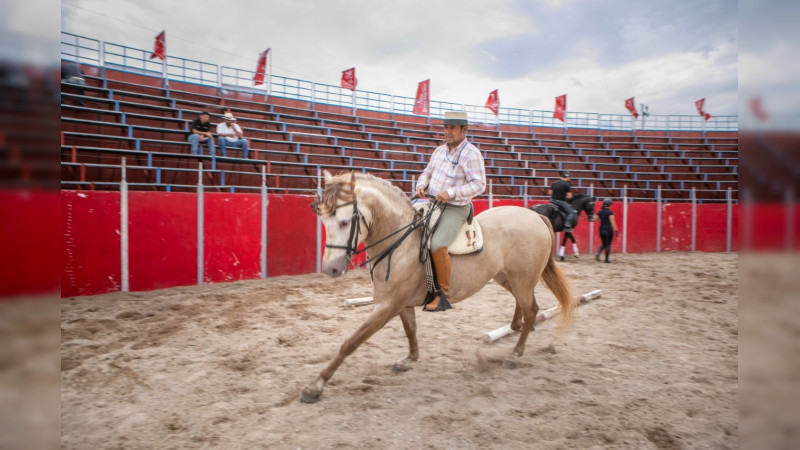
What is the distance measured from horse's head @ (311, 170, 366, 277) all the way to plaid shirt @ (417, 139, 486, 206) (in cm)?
76

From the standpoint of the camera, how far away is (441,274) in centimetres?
298

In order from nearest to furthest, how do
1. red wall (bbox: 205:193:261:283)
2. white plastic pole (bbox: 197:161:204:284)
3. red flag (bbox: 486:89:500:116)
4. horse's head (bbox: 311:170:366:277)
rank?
horse's head (bbox: 311:170:366:277)
white plastic pole (bbox: 197:161:204:284)
red wall (bbox: 205:193:261:283)
red flag (bbox: 486:89:500:116)

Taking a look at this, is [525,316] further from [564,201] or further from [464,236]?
[564,201]

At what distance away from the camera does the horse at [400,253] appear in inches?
106

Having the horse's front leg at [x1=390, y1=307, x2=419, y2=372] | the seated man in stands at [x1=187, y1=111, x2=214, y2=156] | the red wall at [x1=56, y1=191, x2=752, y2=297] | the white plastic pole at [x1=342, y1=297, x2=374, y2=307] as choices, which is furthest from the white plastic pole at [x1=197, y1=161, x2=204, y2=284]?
the horse's front leg at [x1=390, y1=307, x2=419, y2=372]

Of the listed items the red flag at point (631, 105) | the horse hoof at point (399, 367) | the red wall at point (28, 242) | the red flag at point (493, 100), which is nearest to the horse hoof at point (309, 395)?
the horse hoof at point (399, 367)

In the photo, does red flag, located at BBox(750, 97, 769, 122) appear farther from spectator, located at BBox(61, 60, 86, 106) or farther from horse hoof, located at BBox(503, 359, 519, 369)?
spectator, located at BBox(61, 60, 86, 106)

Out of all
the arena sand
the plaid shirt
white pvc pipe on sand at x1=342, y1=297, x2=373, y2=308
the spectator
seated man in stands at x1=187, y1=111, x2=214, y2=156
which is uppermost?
the spectator

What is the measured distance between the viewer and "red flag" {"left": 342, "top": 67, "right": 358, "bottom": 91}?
1825 centimetres

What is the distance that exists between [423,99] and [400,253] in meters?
18.1

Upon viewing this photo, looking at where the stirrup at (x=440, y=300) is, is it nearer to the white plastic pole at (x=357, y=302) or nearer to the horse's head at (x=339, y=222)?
the horse's head at (x=339, y=222)

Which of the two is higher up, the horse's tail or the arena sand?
the horse's tail

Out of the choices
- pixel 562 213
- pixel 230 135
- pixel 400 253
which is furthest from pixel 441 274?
pixel 230 135

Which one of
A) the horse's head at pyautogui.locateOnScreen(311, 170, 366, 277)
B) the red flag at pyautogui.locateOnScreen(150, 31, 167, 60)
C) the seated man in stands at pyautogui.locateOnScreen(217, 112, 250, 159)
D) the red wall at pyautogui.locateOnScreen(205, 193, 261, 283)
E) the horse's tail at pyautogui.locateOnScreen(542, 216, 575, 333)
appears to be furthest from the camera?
the red flag at pyautogui.locateOnScreen(150, 31, 167, 60)
